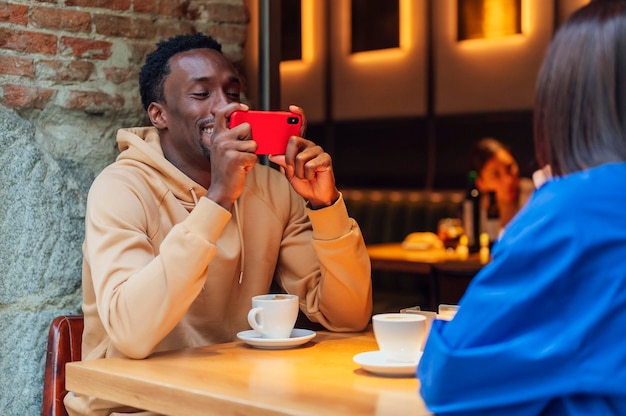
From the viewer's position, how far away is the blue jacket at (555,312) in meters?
1.31

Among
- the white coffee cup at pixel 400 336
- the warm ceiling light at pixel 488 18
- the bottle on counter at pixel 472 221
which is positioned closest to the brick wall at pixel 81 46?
the white coffee cup at pixel 400 336

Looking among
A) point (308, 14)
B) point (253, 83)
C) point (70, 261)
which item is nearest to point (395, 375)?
point (70, 261)

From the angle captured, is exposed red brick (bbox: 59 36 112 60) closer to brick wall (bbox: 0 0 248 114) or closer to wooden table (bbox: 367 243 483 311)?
brick wall (bbox: 0 0 248 114)

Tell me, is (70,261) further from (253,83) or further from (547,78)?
(547,78)

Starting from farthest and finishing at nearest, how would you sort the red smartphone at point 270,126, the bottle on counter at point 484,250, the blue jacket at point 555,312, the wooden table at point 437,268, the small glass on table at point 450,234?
the small glass on table at point 450,234 < the bottle on counter at point 484,250 < the wooden table at point 437,268 < the red smartphone at point 270,126 < the blue jacket at point 555,312

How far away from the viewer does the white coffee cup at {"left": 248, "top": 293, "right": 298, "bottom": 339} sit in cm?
214

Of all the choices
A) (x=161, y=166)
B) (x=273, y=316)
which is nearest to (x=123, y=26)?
(x=161, y=166)

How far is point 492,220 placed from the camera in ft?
17.3

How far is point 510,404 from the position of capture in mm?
1384

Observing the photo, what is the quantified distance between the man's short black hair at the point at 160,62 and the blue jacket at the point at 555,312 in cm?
159

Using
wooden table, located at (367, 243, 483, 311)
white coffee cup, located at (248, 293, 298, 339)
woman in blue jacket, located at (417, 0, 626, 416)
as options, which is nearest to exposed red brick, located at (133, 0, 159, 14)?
white coffee cup, located at (248, 293, 298, 339)

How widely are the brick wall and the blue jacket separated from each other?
186 cm

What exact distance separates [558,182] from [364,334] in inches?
46.1

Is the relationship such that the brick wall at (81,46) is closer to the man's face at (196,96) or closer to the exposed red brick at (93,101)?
the exposed red brick at (93,101)
